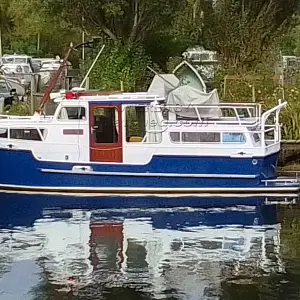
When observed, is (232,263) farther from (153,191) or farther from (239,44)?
(239,44)

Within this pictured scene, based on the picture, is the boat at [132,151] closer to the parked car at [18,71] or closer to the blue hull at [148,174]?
the blue hull at [148,174]

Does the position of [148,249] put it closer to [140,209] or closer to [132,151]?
[140,209]

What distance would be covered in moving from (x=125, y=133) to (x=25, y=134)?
2206 mm

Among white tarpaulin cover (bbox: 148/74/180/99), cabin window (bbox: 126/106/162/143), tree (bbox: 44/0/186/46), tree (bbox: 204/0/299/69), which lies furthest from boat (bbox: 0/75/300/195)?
tree (bbox: 204/0/299/69)

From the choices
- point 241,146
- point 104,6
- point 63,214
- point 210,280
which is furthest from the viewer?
point 104,6

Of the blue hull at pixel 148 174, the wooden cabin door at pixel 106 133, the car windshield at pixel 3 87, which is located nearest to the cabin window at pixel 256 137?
the blue hull at pixel 148 174

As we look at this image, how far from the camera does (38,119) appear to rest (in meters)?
21.0

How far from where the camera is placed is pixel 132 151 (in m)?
20.5

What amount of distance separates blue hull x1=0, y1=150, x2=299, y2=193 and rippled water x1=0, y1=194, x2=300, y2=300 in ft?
1.29

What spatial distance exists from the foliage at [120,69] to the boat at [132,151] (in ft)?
27.0

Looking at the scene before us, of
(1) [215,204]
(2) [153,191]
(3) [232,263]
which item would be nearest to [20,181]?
(2) [153,191]

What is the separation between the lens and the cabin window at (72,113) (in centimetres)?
2081

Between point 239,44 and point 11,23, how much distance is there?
3658cm

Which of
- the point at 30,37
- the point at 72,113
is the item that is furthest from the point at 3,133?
the point at 30,37
